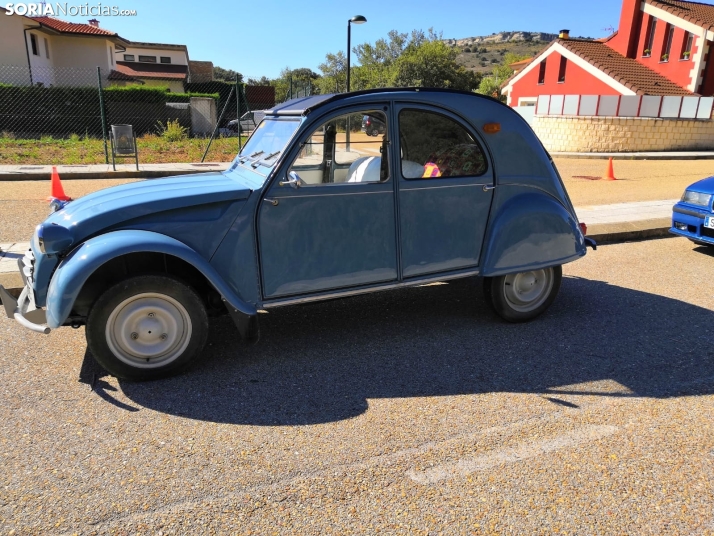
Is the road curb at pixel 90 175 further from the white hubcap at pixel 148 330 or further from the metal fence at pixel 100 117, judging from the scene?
the white hubcap at pixel 148 330

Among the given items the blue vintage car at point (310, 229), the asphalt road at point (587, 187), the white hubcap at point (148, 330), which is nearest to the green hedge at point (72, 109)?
the asphalt road at point (587, 187)

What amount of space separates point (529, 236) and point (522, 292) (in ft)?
1.83

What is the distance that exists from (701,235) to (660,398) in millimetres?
4511

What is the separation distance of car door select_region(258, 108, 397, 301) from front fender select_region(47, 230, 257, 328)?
0.50 meters

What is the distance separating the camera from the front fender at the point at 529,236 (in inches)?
178

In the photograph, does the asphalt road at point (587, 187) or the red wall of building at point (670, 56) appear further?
the red wall of building at point (670, 56)

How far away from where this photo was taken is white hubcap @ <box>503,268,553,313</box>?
4809 millimetres

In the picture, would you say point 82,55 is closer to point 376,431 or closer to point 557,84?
point 557,84

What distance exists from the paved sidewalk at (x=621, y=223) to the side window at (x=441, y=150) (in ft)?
13.8

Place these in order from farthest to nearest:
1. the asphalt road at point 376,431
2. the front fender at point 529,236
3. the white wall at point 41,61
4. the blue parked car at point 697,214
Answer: the white wall at point 41,61 < the blue parked car at point 697,214 < the front fender at point 529,236 < the asphalt road at point 376,431

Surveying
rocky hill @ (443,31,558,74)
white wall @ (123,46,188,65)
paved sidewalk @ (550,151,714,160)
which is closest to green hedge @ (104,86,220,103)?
paved sidewalk @ (550,151,714,160)

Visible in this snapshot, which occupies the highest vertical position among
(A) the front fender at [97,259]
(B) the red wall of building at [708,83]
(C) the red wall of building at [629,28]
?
(C) the red wall of building at [629,28]

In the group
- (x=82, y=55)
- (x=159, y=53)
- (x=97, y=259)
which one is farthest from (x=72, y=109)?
(x=159, y=53)

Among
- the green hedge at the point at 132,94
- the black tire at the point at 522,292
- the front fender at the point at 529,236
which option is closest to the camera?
the front fender at the point at 529,236
